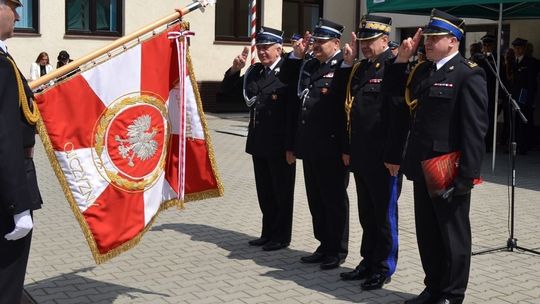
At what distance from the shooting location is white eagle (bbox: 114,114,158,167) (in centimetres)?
455

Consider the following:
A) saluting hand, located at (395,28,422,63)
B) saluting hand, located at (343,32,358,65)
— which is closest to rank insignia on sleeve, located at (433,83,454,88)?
saluting hand, located at (395,28,422,63)

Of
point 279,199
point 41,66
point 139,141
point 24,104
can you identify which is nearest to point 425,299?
point 279,199

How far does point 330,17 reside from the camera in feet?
73.0

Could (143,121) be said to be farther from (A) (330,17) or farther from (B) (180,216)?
(A) (330,17)

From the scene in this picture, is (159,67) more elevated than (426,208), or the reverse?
(159,67)

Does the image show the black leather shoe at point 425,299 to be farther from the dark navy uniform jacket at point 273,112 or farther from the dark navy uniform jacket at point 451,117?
the dark navy uniform jacket at point 273,112

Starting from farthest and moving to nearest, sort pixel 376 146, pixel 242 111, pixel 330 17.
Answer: pixel 330 17 → pixel 242 111 → pixel 376 146

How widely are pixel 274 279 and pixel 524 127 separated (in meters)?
8.78

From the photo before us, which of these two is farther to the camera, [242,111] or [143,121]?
[242,111]

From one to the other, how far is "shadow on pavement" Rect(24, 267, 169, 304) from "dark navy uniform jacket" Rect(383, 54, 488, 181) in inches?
80.5

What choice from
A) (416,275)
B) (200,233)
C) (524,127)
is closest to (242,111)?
(524,127)

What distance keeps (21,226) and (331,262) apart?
9.55 feet

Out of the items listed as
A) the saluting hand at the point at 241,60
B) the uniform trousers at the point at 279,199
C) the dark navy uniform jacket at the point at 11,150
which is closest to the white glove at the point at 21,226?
the dark navy uniform jacket at the point at 11,150

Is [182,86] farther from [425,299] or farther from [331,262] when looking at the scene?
[425,299]
